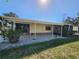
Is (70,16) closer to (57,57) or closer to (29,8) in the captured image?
(29,8)

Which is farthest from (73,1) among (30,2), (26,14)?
(26,14)

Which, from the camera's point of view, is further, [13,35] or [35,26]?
[35,26]

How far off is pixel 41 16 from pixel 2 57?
24.4 meters

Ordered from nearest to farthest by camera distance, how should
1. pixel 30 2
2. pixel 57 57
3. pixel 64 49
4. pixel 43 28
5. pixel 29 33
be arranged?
pixel 57 57 → pixel 64 49 → pixel 29 33 → pixel 30 2 → pixel 43 28

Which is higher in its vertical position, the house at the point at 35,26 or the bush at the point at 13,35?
the house at the point at 35,26

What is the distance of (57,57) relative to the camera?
9438 mm

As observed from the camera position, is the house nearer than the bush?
No

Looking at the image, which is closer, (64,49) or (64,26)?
(64,49)

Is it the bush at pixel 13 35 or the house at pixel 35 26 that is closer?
the bush at pixel 13 35

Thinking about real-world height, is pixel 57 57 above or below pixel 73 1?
below

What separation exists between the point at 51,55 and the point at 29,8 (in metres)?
21.9

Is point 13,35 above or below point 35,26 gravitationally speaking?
below

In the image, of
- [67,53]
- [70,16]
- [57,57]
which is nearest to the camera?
[57,57]

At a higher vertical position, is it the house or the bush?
the house
